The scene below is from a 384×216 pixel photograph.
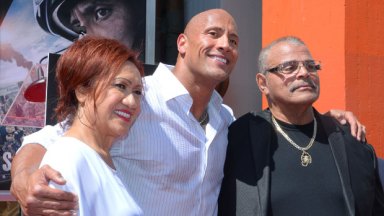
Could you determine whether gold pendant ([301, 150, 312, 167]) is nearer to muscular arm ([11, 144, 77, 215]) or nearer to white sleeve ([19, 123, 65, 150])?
white sleeve ([19, 123, 65, 150])

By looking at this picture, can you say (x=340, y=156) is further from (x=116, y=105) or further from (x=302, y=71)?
(x=116, y=105)

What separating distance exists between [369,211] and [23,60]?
10.8 feet

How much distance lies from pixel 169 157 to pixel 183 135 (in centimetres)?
14

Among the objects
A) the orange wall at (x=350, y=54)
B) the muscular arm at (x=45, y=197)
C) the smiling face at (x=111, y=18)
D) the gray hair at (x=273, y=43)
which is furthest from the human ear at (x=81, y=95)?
the smiling face at (x=111, y=18)

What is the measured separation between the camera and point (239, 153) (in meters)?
2.76

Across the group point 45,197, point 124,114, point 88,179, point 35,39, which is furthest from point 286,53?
point 35,39

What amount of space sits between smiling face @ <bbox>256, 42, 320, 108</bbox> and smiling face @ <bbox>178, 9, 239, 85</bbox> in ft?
0.73

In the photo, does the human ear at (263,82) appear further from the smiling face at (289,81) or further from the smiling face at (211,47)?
the smiling face at (211,47)

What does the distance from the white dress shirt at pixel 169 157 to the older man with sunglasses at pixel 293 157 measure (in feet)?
0.51

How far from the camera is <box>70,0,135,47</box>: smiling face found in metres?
5.30

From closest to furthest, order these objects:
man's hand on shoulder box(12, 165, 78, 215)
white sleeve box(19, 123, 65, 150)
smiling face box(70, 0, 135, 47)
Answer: man's hand on shoulder box(12, 165, 78, 215) < white sleeve box(19, 123, 65, 150) < smiling face box(70, 0, 135, 47)

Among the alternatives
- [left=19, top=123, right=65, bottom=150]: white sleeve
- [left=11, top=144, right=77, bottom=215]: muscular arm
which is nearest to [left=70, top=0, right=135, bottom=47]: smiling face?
[left=19, top=123, right=65, bottom=150]: white sleeve

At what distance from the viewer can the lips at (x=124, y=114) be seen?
Result: 1.88m

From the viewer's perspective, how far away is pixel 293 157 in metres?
2.68
